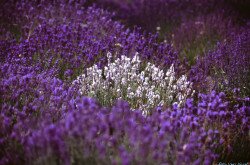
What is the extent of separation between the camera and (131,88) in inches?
146

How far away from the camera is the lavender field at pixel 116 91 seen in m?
2.20

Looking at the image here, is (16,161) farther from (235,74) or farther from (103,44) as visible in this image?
(235,74)

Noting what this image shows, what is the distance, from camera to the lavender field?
2.20m

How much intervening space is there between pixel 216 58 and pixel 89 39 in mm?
1683

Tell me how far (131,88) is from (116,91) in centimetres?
17

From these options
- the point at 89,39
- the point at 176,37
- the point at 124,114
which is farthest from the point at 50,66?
the point at 176,37

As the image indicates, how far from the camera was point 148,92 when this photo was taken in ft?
12.0

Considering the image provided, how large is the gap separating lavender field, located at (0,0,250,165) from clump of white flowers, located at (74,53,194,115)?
0.04 feet

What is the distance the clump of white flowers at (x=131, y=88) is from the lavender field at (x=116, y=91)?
0.04 feet

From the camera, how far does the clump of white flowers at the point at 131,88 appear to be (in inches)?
138

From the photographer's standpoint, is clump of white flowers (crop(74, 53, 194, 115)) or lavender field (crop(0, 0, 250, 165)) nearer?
lavender field (crop(0, 0, 250, 165))

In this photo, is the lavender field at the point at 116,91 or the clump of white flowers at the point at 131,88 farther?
the clump of white flowers at the point at 131,88

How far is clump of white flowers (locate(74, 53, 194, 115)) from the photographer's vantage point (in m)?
3.50

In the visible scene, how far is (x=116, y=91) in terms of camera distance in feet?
12.0
